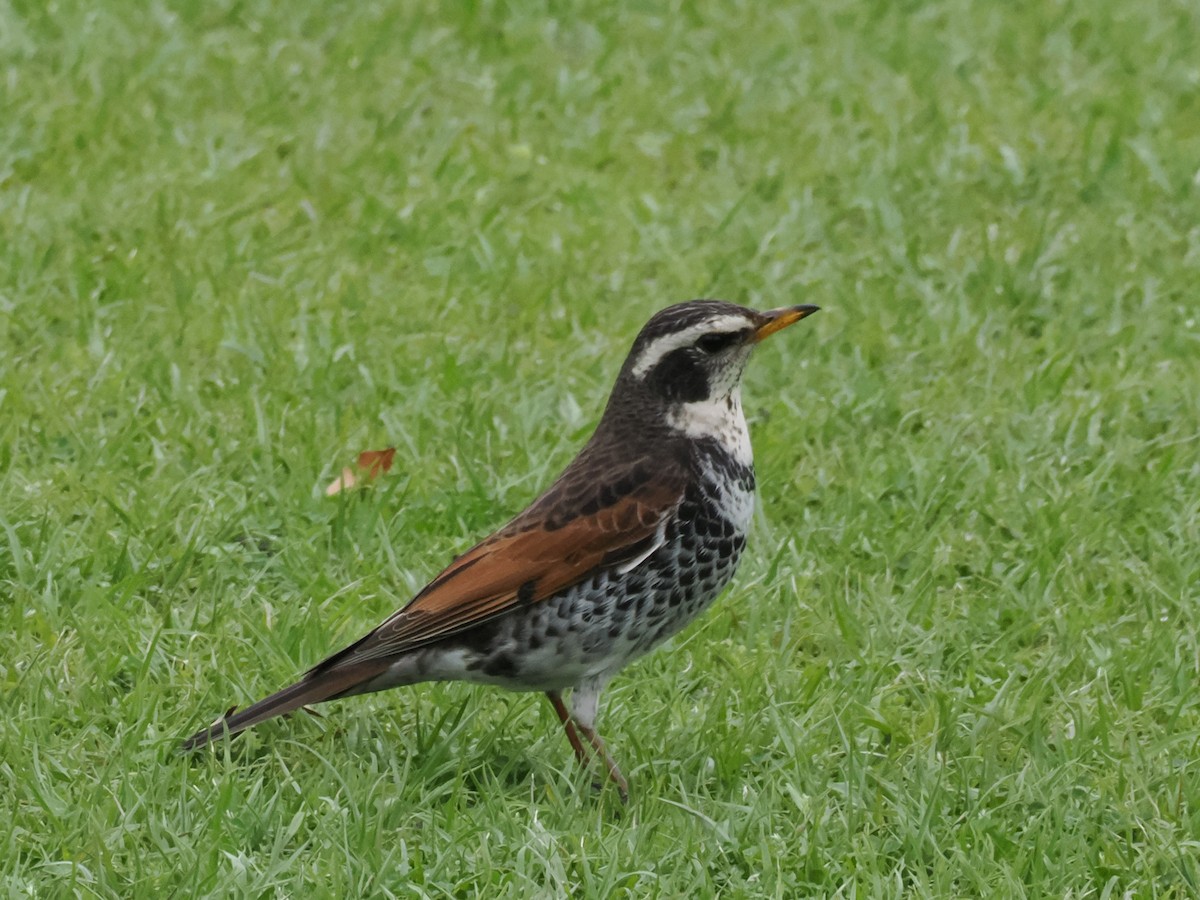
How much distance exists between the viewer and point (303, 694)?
5.37 metres

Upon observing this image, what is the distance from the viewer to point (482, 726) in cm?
584

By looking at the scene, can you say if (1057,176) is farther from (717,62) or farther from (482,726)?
(482,726)

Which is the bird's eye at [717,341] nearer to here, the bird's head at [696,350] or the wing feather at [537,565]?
the bird's head at [696,350]

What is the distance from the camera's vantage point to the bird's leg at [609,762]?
545 centimetres

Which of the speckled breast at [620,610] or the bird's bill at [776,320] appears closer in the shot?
the speckled breast at [620,610]

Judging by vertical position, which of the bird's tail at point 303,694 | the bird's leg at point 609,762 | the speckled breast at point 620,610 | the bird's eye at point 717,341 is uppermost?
the bird's eye at point 717,341

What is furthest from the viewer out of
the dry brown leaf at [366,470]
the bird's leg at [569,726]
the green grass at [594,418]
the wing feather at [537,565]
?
the dry brown leaf at [366,470]

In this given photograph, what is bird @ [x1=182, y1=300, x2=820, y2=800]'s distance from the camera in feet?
17.8

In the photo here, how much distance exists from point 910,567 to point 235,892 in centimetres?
296

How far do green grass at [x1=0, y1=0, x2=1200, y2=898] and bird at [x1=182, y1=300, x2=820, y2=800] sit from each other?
0.24 metres

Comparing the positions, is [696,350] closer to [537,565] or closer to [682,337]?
[682,337]

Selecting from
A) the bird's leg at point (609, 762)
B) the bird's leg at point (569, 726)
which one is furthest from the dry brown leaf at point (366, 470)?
the bird's leg at point (609, 762)

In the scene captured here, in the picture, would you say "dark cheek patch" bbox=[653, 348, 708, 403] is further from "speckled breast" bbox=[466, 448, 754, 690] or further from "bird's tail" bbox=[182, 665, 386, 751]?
"bird's tail" bbox=[182, 665, 386, 751]

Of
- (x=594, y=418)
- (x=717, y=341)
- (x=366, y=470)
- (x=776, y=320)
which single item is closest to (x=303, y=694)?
(x=717, y=341)
